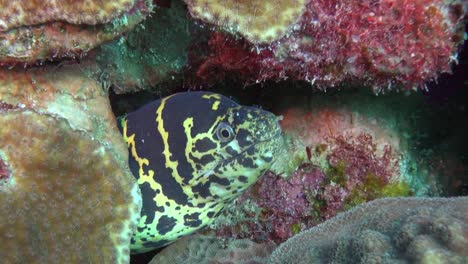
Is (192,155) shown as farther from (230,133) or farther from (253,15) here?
(253,15)

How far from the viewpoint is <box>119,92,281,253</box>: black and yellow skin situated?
400 centimetres

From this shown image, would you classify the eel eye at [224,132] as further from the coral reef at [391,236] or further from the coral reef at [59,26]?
the coral reef at [59,26]

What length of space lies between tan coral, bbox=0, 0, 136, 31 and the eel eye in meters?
1.47

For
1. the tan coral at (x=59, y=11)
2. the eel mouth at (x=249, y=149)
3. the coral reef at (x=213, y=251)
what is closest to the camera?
the tan coral at (x=59, y=11)

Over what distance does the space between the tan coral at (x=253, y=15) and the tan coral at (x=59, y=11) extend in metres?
0.55

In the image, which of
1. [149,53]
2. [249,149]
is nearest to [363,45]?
[249,149]

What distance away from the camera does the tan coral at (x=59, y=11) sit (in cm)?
286

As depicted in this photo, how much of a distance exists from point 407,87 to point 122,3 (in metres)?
2.55

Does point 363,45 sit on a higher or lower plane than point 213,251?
higher

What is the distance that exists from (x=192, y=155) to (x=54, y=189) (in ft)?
4.53

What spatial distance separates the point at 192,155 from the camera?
4121mm

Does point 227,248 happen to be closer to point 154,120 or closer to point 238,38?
point 154,120

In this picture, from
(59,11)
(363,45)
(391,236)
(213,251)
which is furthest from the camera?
(213,251)

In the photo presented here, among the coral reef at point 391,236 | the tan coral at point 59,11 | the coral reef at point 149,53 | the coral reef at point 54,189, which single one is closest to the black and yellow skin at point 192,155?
the coral reef at point 149,53
